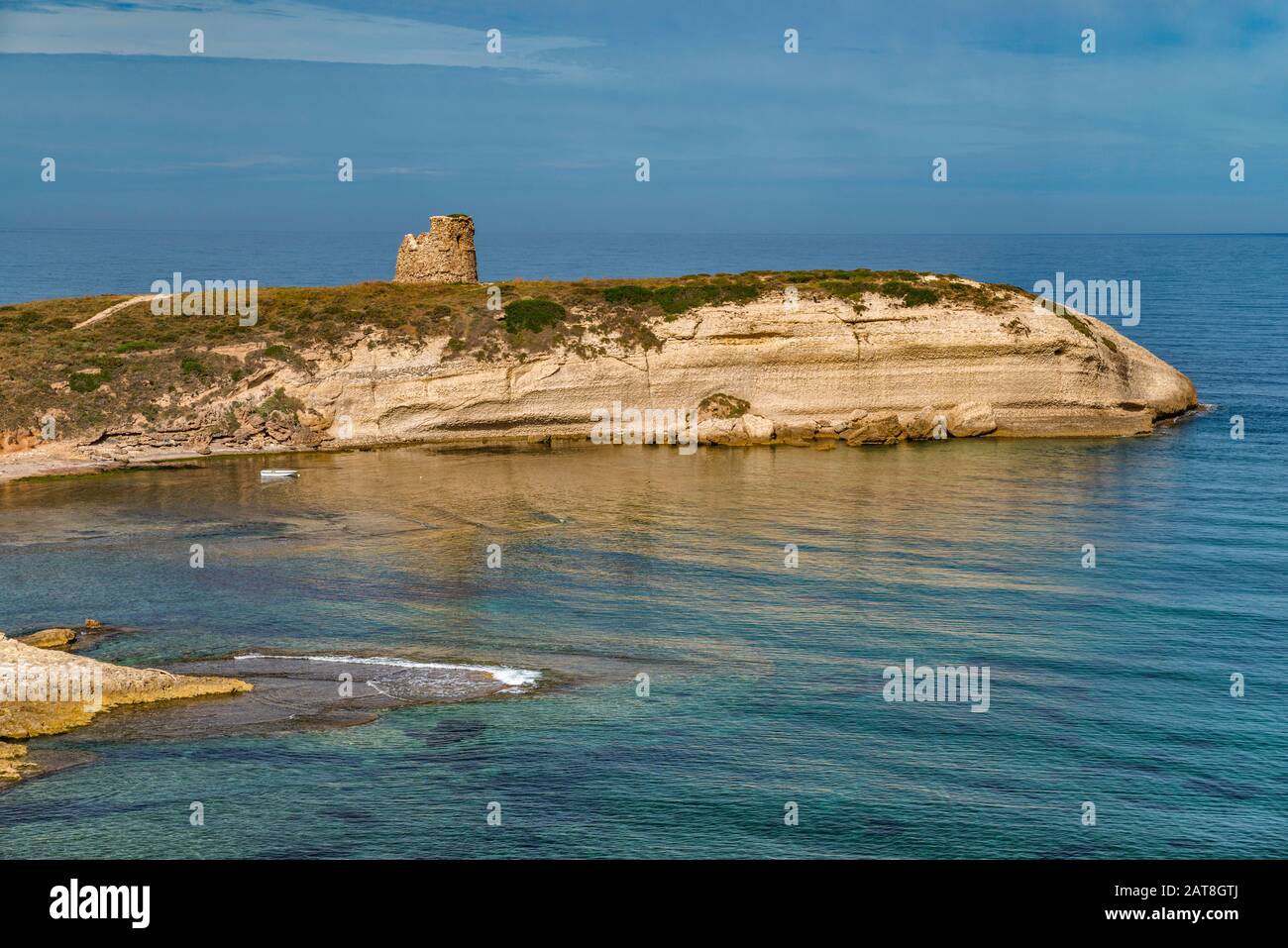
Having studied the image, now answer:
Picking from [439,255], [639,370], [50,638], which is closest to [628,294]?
[639,370]

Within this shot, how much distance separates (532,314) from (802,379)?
14.4 metres

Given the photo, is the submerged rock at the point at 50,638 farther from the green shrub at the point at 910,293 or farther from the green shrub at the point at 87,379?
the green shrub at the point at 910,293

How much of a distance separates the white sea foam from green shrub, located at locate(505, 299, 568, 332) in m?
37.0

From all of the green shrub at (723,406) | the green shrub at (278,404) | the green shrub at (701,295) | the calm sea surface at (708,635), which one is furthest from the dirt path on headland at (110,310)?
the green shrub at (723,406)

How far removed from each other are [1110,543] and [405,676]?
24.5m

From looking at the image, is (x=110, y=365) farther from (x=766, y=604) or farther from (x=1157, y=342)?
(x=1157, y=342)

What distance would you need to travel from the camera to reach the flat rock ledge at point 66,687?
26.2m

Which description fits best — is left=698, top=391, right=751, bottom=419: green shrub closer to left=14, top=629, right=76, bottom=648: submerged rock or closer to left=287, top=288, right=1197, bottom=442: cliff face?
left=287, top=288, right=1197, bottom=442: cliff face

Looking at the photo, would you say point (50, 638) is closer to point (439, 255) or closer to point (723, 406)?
point (723, 406)

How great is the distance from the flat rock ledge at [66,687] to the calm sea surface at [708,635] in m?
0.89

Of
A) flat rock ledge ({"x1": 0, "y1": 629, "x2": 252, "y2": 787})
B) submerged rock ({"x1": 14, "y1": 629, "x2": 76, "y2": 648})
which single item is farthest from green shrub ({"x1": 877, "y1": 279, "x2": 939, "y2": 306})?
flat rock ledge ({"x1": 0, "y1": 629, "x2": 252, "y2": 787})

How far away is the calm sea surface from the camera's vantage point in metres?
22.5

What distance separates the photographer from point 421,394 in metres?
63.6
